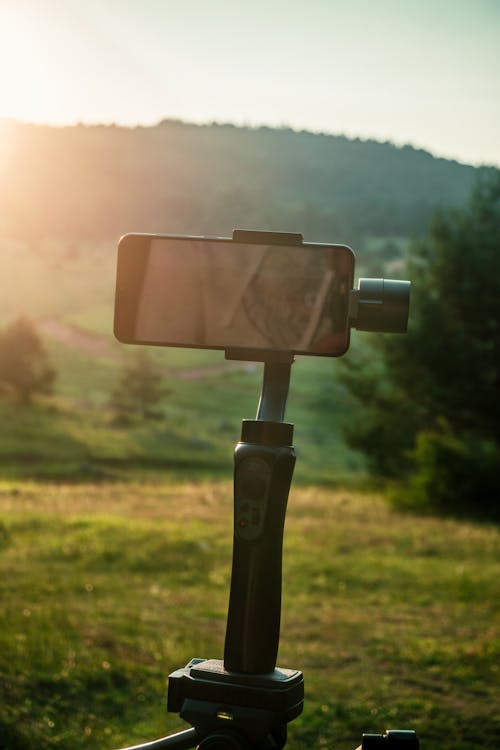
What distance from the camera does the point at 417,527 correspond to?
18.0 metres

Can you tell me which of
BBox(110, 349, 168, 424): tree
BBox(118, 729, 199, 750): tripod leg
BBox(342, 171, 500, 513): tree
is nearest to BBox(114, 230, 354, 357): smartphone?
BBox(118, 729, 199, 750): tripod leg

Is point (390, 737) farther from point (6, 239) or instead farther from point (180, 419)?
point (6, 239)

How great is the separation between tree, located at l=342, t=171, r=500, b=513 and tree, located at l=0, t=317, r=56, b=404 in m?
29.1

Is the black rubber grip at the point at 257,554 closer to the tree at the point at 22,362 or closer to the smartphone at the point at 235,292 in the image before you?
the smartphone at the point at 235,292

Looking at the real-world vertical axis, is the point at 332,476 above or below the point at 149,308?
below

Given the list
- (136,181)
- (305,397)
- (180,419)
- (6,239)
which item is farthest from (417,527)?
(6,239)

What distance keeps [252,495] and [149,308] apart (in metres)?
0.46

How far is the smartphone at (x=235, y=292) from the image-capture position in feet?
6.29

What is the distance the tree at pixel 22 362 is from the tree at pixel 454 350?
29.1 m

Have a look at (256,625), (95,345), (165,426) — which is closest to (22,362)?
(165,426)

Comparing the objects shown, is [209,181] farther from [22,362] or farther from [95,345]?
[95,345]

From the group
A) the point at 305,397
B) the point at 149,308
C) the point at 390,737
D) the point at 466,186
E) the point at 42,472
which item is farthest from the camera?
the point at 305,397

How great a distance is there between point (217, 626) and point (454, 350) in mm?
17274

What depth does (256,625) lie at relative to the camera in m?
1.93
